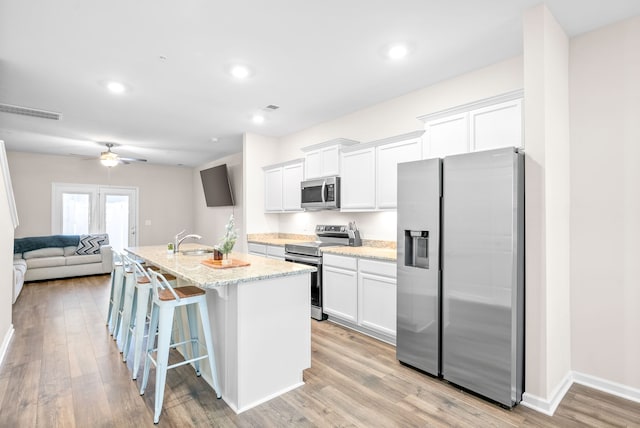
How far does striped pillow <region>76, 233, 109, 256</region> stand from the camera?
276 inches

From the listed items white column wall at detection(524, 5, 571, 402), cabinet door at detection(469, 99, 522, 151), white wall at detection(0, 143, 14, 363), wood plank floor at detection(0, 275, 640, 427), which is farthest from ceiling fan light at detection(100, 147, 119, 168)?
white column wall at detection(524, 5, 571, 402)

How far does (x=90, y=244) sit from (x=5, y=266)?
14.3 ft

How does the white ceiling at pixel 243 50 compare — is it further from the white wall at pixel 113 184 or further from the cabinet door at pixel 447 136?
the white wall at pixel 113 184

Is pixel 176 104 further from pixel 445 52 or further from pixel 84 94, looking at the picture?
pixel 445 52

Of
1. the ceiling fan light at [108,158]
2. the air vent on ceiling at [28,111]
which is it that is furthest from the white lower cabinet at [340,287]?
the ceiling fan light at [108,158]

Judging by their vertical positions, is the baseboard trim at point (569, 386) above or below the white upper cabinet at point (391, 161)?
below

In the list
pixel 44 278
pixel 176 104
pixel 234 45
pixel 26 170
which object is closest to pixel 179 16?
pixel 234 45

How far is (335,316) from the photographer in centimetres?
388

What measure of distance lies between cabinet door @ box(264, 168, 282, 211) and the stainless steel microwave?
2.05ft

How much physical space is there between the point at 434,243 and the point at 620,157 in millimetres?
1450

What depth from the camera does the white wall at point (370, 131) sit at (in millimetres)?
3148

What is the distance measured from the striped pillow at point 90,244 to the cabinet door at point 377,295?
6.44 meters

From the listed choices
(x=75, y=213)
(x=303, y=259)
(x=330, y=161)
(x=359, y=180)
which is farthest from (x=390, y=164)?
(x=75, y=213)

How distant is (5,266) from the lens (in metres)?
3.21
